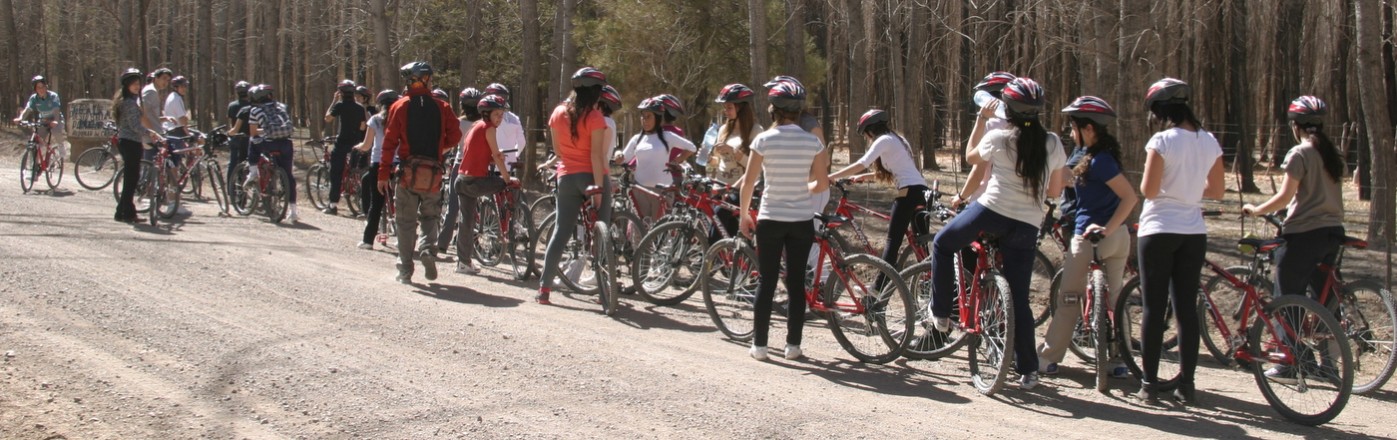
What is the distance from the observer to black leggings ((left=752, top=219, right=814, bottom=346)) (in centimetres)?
763

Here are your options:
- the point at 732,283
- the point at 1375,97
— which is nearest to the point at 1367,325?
the point at 732,283

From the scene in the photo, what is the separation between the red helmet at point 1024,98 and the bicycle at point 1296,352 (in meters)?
1.61

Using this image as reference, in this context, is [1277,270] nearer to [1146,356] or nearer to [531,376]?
[1146,356]

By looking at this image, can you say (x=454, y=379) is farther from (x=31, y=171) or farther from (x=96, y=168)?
(x=96, y=168)

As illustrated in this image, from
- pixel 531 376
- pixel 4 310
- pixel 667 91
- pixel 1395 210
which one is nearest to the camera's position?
pixel 531 376

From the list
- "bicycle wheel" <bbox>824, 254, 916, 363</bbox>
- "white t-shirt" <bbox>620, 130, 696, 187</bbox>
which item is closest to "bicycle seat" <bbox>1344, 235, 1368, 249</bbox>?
"bicycle wheel" <bbox>824, 254, 916, 363</bbox>

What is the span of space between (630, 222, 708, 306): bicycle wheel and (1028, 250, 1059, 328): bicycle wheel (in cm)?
258

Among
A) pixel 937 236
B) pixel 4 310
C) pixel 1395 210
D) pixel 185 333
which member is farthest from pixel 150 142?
pixel 1395 210

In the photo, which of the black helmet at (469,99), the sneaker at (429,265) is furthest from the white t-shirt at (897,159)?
the black helmet at (469,99)

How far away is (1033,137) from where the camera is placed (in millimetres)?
6809

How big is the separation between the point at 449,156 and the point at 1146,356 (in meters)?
9.22

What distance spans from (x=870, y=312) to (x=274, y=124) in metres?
10.1

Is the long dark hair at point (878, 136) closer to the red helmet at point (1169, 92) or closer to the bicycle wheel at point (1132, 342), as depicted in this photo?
the bicycle wheel at point (1132, 342)

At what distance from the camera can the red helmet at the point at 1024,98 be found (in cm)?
668
